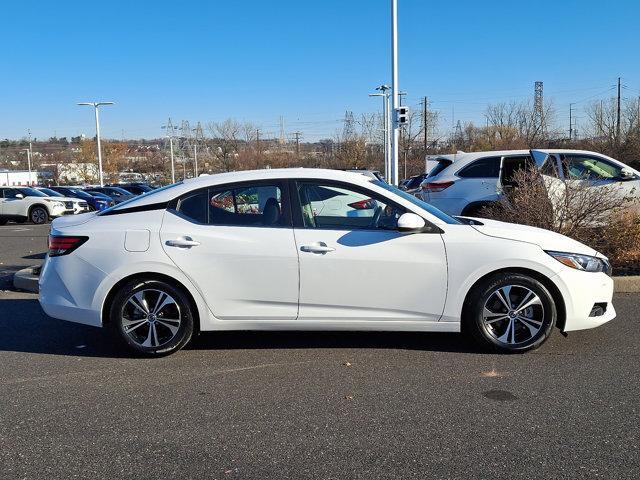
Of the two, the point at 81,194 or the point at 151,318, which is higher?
the point at 81,194

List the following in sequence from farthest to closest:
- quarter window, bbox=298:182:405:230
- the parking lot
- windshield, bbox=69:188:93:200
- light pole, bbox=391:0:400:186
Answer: windshield, bbox=69:188:93:200 → light pole, bbox=391:0:400:186 → quarter window, bbox=298:182:405:230 → the parking lot

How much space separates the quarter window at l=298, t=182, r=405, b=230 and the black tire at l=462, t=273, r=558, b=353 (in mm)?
943

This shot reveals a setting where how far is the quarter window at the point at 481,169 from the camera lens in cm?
1076

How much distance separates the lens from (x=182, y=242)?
16.4 feet

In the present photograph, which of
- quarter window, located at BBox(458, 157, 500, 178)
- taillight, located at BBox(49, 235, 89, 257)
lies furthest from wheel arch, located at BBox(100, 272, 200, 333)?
quarter window, located at BBox(458, 157, 500, 178)

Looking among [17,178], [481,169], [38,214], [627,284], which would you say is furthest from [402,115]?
[17,178]

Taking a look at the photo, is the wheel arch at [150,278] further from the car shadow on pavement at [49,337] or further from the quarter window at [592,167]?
the quarter window at [592,167]

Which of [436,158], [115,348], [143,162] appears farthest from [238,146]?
[115,348]

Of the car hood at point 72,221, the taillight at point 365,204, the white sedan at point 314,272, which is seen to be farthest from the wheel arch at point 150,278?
the taillight at point 365,204

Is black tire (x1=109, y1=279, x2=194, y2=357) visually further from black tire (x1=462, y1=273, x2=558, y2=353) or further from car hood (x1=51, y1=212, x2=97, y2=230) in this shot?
black tire (x1=462, y1=273, x2=558, y2=353)

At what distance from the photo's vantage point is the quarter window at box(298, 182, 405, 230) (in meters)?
5.07

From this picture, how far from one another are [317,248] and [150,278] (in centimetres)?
144

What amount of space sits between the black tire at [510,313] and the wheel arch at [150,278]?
227 cm

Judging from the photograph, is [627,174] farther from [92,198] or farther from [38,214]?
[92,198]
